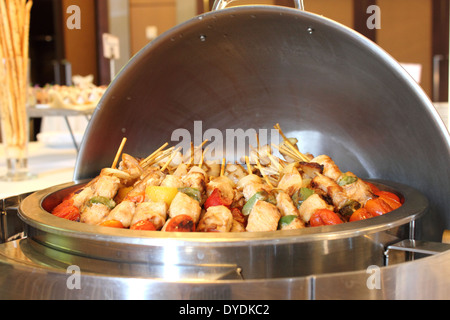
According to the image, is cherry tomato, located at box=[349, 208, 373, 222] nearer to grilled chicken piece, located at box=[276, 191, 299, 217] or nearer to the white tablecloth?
grilled chicken piece, located at box=[276, 191, 299, 217]

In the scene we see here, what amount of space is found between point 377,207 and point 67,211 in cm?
79

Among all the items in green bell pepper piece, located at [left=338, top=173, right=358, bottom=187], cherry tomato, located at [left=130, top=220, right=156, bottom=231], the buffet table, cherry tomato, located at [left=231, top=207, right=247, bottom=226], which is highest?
green bell pepper piece, located at [left=338, top=173, right=358, bottom=187]

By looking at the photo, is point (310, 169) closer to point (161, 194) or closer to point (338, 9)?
point (161, 194)

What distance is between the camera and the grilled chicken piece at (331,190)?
1288mm

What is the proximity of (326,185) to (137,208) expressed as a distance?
0.52 meters

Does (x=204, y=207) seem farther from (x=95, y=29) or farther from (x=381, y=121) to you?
(x=95, y=29)

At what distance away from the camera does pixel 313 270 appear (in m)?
0.93

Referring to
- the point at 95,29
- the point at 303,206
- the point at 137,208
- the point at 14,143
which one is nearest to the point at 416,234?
the point at 303,206

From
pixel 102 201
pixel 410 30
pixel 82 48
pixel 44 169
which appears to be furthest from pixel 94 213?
pixel 82 48

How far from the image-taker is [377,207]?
4.00ft

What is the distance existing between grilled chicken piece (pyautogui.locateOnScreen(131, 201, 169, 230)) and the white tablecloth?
808 millimetres

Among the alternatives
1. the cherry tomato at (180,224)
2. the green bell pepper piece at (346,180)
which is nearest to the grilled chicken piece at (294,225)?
the cherry tomato at (180,224)

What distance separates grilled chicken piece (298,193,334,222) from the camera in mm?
1195

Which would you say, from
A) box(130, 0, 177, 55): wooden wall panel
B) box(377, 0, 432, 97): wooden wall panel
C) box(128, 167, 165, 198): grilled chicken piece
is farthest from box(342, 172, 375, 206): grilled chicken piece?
box(130, 0, 177, 55): wooden wall panel
